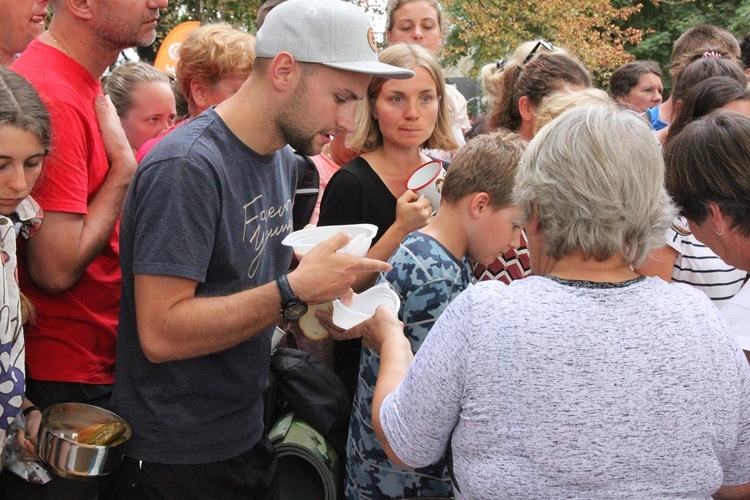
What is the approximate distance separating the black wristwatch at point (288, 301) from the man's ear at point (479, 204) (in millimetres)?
818

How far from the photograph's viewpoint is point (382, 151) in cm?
358

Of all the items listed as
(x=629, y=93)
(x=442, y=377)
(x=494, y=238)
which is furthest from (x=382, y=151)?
(x=629, y=93)

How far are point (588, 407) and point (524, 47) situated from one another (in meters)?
3.17

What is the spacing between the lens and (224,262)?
2191 millimetres

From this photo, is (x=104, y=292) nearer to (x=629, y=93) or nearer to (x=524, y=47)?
(x=524, y=47)

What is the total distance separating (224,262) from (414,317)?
28.0 inches

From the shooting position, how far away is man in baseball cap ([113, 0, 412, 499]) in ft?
6.68

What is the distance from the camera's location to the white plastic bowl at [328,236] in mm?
2283

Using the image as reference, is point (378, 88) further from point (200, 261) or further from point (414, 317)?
point (200, 261)

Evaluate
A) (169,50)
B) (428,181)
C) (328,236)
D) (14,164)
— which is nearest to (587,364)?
(328,236)

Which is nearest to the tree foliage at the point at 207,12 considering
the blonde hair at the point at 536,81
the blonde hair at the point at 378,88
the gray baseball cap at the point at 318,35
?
the blonde hair at the point at 536,81

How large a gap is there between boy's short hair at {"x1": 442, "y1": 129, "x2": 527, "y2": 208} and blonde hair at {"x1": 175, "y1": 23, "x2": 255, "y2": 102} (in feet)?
3.95

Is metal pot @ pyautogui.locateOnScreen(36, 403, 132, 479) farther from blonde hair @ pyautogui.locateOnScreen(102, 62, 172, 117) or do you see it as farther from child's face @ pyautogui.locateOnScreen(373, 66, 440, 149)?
child's face @ pyautogui.locateOnScreen(373, 66, 440, 149)

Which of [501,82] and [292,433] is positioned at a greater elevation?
[501,82]
